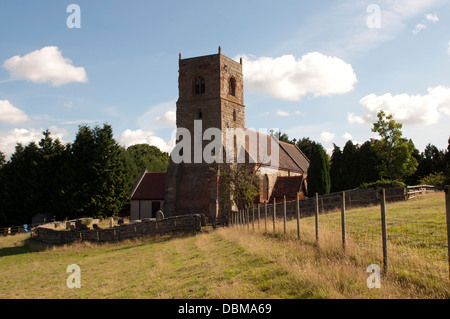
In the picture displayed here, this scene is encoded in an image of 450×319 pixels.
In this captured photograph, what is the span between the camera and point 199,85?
36219mm

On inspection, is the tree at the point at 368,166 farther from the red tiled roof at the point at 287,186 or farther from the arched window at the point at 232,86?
the arched window at the point at 232,86

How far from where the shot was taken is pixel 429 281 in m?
5.44

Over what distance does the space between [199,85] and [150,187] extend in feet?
40.8

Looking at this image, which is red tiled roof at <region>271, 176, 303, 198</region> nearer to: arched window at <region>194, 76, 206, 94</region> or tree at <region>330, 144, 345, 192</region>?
arched window at <region>194, 76, 206, 94</region>

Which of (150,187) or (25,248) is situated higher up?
(150,187)

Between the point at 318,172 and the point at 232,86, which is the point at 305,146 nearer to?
the point at 318,172

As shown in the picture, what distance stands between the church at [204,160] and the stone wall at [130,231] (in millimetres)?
6321

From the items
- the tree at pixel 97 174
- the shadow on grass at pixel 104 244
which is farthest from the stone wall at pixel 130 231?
the tree at pixel 97 174

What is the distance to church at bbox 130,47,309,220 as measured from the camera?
33781mm

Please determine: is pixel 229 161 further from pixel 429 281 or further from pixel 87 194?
pixel 429 281

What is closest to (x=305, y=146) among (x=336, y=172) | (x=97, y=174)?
(x=336, y=172)

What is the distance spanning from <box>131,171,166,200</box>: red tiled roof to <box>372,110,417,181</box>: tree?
24.8 m

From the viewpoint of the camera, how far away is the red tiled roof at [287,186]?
38253 mm
